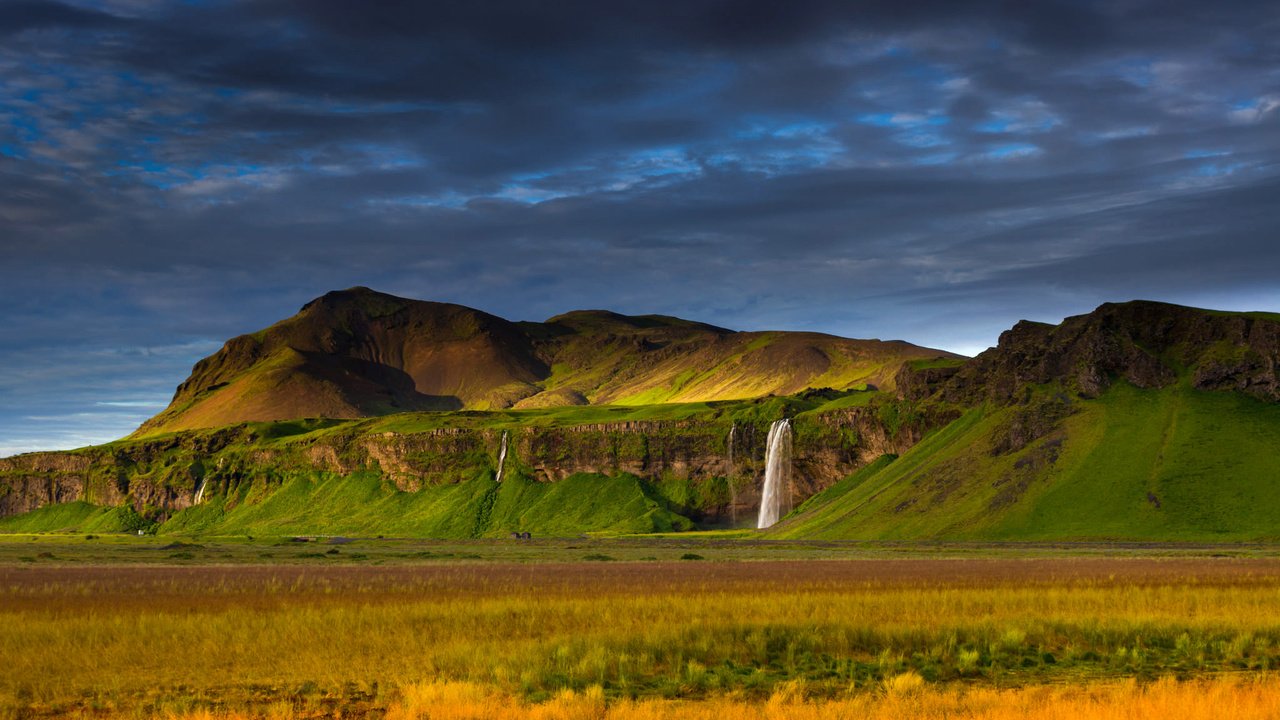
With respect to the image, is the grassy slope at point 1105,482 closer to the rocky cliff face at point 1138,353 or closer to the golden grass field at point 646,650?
the rocky cliff face at point 1138,353

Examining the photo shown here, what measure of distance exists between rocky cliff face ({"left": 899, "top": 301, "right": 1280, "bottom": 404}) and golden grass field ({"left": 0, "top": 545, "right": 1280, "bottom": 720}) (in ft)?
328

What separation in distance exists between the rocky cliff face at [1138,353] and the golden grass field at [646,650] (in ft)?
328

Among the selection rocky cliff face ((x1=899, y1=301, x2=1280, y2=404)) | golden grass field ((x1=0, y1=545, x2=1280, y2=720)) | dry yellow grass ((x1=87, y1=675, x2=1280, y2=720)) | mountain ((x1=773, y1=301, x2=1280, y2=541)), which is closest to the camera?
dry yellow grass ((x1=87, y1=675, x2=1280, y2=720))

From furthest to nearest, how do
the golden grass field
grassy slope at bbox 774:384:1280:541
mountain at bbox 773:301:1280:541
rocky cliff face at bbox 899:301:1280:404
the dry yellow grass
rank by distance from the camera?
rocky cliff face at bbox 899:301:1280:404, mountain at bbox 773:301:1280:541, grassy slope at bbox 774:384:1280:541, the golden grass field, the dry yellow grass

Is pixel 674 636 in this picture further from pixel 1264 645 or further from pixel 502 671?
pixel 1264 645

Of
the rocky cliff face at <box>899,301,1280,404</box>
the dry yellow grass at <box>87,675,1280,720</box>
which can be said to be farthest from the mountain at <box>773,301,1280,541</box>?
the dry yellow grass at <box>87,675,1280,720</box>

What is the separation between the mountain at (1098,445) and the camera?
135m

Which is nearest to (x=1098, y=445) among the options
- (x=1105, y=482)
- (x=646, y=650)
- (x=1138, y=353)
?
(x=1105, y=482)

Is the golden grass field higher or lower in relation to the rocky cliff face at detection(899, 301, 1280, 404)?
lower

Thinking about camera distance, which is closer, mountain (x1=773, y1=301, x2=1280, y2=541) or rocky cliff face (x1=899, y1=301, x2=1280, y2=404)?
mountain (x1=773, y1=301, x2=1280, y2=541)

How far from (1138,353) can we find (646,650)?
463 ft

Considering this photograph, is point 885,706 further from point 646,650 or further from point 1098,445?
point 1098,445

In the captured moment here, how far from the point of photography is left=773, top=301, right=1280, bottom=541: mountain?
135125 mm

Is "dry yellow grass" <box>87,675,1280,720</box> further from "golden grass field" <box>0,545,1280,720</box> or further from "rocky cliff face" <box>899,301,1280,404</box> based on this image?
"rocky cliff face" <box>899,301,1280,404</box>
